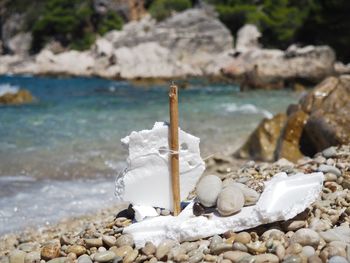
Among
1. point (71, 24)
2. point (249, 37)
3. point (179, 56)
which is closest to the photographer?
point (179, 56)

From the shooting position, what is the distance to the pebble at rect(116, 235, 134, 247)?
380 cm

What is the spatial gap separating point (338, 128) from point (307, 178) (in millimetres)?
4058

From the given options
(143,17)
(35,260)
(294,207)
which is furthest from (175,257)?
(143,17)

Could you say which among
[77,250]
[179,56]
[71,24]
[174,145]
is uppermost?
[71,24]

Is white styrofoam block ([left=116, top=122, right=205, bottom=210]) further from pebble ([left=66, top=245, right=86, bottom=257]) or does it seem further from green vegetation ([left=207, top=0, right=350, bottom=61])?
green vegetation ([left=207, top=0, right=350, bottom=61])

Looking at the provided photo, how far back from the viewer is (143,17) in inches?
2564

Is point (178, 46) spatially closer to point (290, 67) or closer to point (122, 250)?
point (290, 67)

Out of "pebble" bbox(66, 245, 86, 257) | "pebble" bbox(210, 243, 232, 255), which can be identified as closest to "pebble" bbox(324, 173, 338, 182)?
"pebble" bbox(210, 243, 232, 255)

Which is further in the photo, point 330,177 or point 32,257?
point 330,177

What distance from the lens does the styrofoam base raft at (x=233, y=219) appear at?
367 cm

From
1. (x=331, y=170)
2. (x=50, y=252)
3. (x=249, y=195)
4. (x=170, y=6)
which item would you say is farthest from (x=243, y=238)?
(x=170, y=6)

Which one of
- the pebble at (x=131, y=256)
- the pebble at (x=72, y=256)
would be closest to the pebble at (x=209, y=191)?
the pebble at (x=131, y=256)

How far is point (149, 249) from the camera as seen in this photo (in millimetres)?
3654

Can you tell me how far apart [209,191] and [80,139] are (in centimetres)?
823
